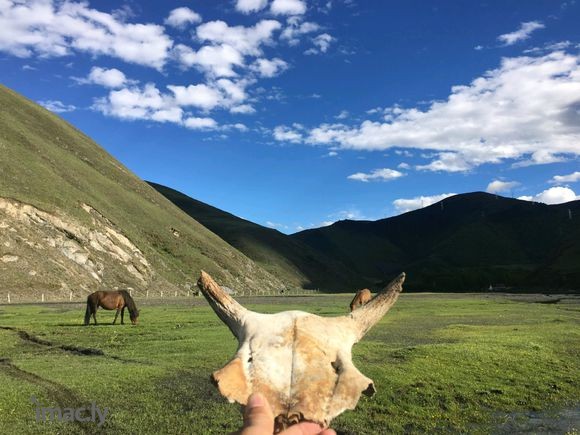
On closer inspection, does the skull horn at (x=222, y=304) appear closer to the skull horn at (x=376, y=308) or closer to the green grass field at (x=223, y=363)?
the skull horn at (x=376, y=308)

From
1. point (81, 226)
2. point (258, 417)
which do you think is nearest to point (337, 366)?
point (258, 417)

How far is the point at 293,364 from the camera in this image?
113 inches

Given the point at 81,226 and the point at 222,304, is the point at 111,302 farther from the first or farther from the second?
the point at 81,226

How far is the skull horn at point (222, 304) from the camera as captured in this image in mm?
3291

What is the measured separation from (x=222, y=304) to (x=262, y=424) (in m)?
1.08

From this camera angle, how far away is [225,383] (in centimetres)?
272

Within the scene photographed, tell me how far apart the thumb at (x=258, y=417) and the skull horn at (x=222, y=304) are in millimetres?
743

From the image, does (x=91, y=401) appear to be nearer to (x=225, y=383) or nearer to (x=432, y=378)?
(x=432, y=378)

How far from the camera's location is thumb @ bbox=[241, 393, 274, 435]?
2379 mm

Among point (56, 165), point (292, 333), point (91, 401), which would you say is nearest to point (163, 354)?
point (91, 401)

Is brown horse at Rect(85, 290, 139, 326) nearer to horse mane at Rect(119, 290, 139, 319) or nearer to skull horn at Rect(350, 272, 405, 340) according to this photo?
horse mane at Rect(119, 290, 139, 319)

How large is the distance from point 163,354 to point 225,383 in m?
18.4

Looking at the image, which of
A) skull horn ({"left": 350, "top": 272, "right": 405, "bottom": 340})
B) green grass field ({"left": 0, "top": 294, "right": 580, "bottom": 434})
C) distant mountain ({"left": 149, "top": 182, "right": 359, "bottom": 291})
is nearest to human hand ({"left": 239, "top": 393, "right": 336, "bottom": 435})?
skull horn ({"left": 350, "top": 272, "right": 405, "bottom": 340})

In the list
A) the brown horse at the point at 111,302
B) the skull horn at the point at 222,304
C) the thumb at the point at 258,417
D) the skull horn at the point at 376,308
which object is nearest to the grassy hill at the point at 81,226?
the brown horse at the point at 111,302
